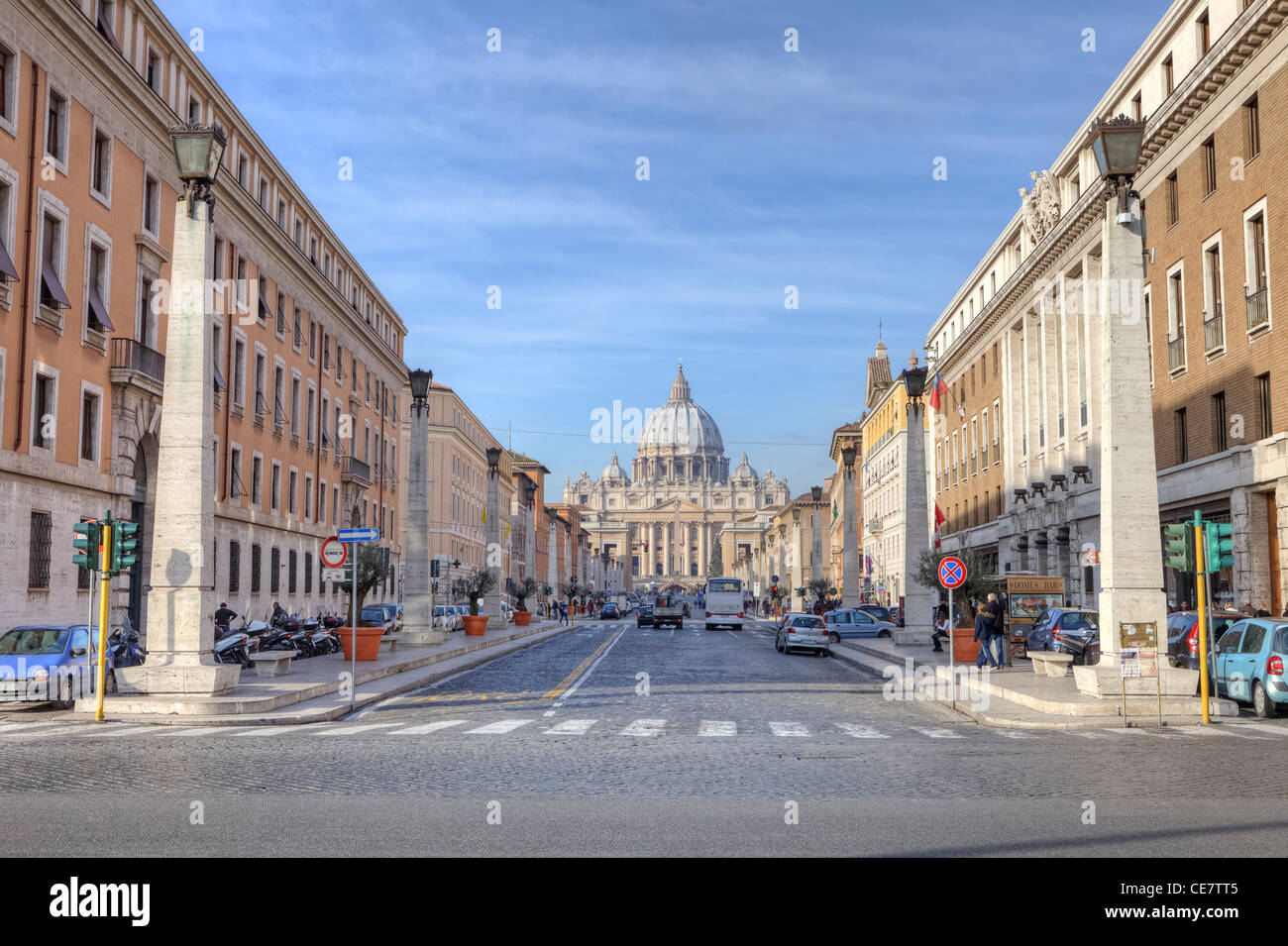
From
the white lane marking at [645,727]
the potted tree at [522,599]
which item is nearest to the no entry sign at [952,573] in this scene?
the white lane marking at [645,727]

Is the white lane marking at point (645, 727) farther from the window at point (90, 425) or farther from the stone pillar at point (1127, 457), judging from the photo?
the window at point (90, 425)

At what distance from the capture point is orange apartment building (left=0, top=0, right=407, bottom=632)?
27.0 m

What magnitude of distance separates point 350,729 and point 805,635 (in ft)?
79.4

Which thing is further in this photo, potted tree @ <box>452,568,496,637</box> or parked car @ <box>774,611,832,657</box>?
potted tree @ <box>452,568,496,637</box>

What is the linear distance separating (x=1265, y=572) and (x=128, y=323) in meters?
28.9

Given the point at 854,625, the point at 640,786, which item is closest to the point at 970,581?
the point at 854,625

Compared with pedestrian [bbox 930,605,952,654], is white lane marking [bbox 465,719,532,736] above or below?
below

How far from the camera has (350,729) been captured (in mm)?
16328

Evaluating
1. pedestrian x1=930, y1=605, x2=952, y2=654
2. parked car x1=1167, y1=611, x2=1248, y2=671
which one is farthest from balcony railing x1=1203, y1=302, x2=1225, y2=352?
pedestrian x1=930, y1=605, x2=952, y2=654

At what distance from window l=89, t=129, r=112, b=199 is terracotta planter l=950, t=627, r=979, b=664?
23856 millimetres

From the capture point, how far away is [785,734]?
52.2ft

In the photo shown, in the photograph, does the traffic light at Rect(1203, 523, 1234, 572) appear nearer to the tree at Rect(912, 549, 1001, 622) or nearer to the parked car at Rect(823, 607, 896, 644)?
the tree at Rect(912, 549, 1001, 622)

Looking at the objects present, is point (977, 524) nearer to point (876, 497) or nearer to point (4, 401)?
point (876, 497)

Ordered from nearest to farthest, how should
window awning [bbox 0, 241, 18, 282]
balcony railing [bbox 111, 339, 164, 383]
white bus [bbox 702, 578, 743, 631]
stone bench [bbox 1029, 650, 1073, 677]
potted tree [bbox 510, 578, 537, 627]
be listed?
stone bench [bbox 1029, 650, 1073, 677]
window awning [bbox 0, 241, 18, 282]
balcony railing [bbox 111, 339, 164, 383]
potted tree [bbox 510, 578, 537, 627]
white bus [bbox 702, 578, 743, 631]
